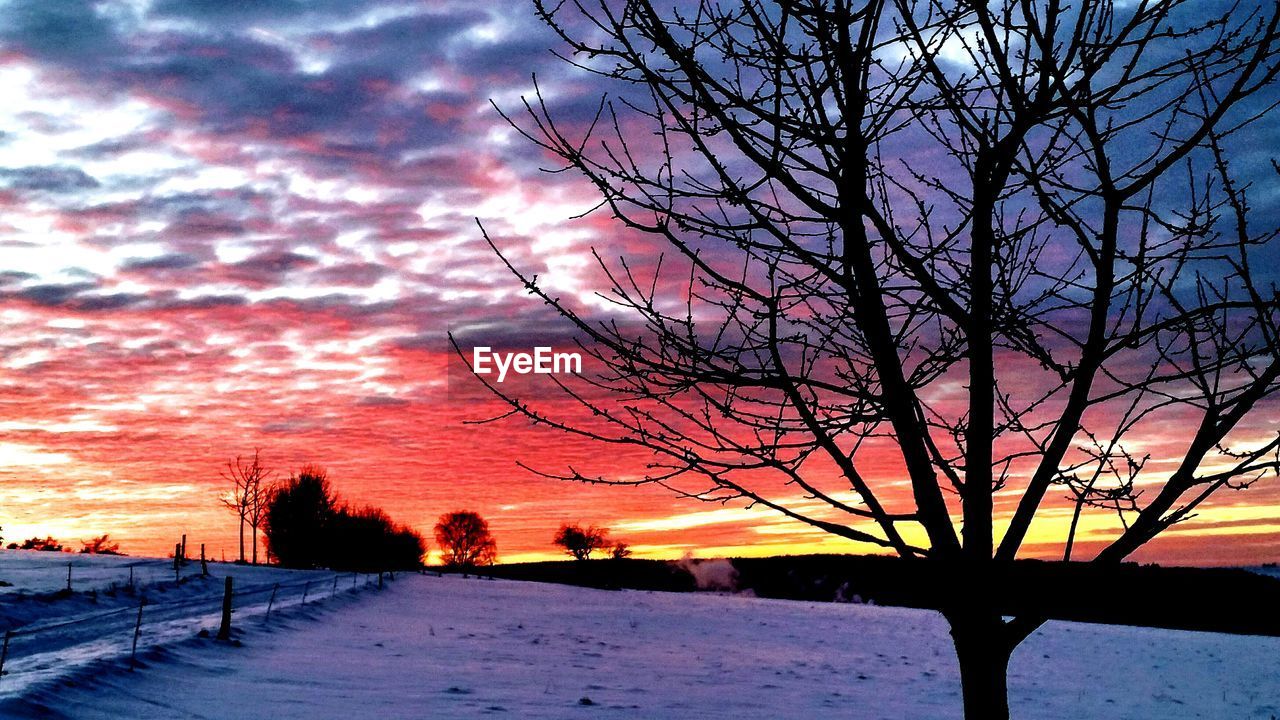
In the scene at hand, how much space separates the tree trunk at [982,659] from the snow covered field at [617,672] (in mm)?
10544

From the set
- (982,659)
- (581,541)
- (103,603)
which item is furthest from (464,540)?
(982,659)

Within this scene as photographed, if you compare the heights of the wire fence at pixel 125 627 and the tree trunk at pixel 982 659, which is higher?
the tree trunk at pixel 982 659

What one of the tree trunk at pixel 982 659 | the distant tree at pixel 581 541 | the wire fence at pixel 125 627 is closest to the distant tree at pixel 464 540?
the distant tree at pixel 581 541

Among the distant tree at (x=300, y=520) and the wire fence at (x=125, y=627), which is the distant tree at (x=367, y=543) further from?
the wire fence at (x=125, y=627)

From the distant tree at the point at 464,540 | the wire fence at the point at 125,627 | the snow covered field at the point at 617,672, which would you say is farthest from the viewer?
the distant tree at the point at 464,540

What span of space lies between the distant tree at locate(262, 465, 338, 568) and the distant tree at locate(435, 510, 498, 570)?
31166mm

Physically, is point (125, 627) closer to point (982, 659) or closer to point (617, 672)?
point (617, 672)

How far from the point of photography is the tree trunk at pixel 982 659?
13.0ft

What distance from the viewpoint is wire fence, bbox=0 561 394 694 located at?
14094 millimetres

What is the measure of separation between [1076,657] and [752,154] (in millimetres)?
30389

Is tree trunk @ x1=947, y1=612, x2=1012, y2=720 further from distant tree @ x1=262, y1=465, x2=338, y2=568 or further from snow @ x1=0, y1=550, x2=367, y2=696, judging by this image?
distant tree @ x1=262, y1=465, x2=338, y2=568

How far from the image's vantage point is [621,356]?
4.30 metres

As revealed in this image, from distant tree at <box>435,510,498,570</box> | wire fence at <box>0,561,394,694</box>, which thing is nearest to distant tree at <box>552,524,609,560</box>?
distant tree at <box>435,510,498,570</box>

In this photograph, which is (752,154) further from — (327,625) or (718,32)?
(327,625)
